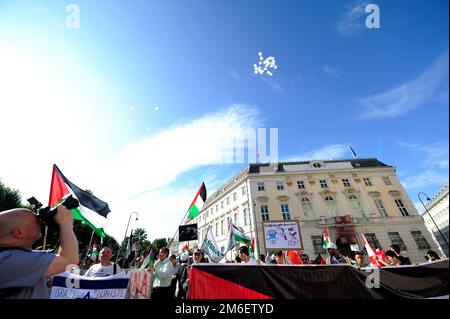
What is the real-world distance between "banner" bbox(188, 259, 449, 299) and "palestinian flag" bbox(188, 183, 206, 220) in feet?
17.9

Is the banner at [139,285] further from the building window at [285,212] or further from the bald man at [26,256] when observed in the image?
the building window at [285,212]

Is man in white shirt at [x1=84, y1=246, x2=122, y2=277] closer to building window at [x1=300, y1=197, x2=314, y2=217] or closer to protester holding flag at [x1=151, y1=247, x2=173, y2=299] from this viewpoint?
protester holding flag at [x1=151, y1=247, x2=173, y2=299]

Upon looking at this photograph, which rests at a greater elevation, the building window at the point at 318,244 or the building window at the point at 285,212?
the building window at the point at 285,212

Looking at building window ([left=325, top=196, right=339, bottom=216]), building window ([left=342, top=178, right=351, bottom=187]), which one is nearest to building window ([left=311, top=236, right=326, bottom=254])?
building window ([left=325, top=196, right=339, bottom=216])

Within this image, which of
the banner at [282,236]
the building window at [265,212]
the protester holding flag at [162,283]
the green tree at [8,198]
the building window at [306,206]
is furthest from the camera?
the building window at [265,212]

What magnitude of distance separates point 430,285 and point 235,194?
31.0 meters

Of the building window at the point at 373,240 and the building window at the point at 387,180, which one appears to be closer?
the building window at the point at 373,240

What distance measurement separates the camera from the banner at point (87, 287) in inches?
130

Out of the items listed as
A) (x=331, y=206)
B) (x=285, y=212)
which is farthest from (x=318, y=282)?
(x=331, y=206)

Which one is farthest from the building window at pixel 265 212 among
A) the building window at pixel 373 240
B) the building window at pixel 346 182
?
the building window at pixel 373 240

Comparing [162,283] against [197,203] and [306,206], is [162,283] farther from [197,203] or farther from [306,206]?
[306,206]

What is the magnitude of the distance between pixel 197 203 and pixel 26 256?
825 cm

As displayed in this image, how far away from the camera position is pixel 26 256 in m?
1.43
